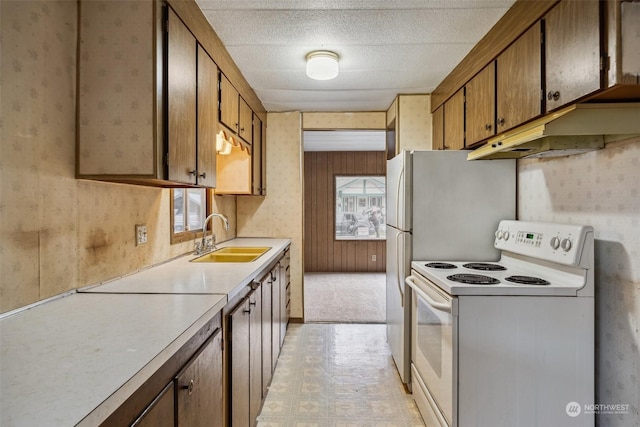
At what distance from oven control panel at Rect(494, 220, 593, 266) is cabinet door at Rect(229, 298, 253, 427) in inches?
62.1

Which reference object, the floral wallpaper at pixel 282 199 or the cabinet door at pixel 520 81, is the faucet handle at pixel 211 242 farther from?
the cabinet door at pixel 520 81

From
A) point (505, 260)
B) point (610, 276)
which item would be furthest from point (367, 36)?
point (610, 276)

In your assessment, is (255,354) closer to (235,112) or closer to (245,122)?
(235,112)

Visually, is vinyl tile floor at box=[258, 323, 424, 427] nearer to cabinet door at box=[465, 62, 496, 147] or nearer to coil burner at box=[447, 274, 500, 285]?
coil burner at box=[447, 274, 500, 285]

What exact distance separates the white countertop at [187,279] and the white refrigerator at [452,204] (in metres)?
1.07

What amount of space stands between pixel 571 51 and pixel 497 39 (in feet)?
2.41

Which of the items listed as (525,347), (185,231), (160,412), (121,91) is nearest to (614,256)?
(525,347)

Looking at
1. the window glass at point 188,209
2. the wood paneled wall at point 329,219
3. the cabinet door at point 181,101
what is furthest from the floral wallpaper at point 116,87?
the wood paneled wall at point 329,219

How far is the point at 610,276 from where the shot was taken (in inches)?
62.4

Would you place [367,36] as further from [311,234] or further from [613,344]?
[311,234]

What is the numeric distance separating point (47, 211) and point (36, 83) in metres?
0.47

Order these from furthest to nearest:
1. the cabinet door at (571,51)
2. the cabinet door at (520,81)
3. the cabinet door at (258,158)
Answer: the cabinet door at (258,158), the cabinet door at (520,81), the cabinet door at (571,51)

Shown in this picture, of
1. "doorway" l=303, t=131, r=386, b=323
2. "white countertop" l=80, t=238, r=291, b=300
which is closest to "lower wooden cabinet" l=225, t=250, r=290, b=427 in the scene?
"white countertop" l=80, t=238, r=291, b=300

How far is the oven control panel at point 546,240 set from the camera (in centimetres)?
159
